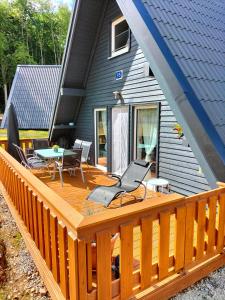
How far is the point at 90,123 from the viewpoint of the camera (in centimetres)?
797

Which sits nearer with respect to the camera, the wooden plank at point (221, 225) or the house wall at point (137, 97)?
the wooden plank at point (221, 225)

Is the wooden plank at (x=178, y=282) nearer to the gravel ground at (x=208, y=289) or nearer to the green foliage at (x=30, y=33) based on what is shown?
the gravel ground at (x=208, y=289)

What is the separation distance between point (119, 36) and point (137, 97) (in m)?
1.96

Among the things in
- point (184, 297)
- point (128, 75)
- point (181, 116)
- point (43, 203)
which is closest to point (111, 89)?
point (128, 75)

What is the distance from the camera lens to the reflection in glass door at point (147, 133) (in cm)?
517

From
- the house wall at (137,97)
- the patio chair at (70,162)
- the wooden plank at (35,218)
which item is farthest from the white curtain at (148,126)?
the wooden plank at (35,218)

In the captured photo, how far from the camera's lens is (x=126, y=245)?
1.90 meters

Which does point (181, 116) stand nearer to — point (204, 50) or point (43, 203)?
point (204, 50)

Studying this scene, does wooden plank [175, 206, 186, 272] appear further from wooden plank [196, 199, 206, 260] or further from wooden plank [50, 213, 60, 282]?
wooden plank [50, 213, 60, 282]

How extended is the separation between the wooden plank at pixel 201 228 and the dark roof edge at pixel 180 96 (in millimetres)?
493

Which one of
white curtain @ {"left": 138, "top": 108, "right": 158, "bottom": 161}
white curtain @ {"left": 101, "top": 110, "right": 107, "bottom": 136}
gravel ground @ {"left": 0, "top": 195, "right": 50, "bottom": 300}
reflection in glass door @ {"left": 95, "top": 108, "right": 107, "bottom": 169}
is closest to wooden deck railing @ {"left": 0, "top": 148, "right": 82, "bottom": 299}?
gravel ground @ {"left": 0, "top": 195, "right": 50, "bottom": 300}

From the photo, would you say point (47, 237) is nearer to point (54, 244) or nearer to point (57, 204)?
point (54, 244)

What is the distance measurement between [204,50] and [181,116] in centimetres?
141

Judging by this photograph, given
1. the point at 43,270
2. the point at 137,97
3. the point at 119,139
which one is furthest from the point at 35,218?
the point at 119,139
